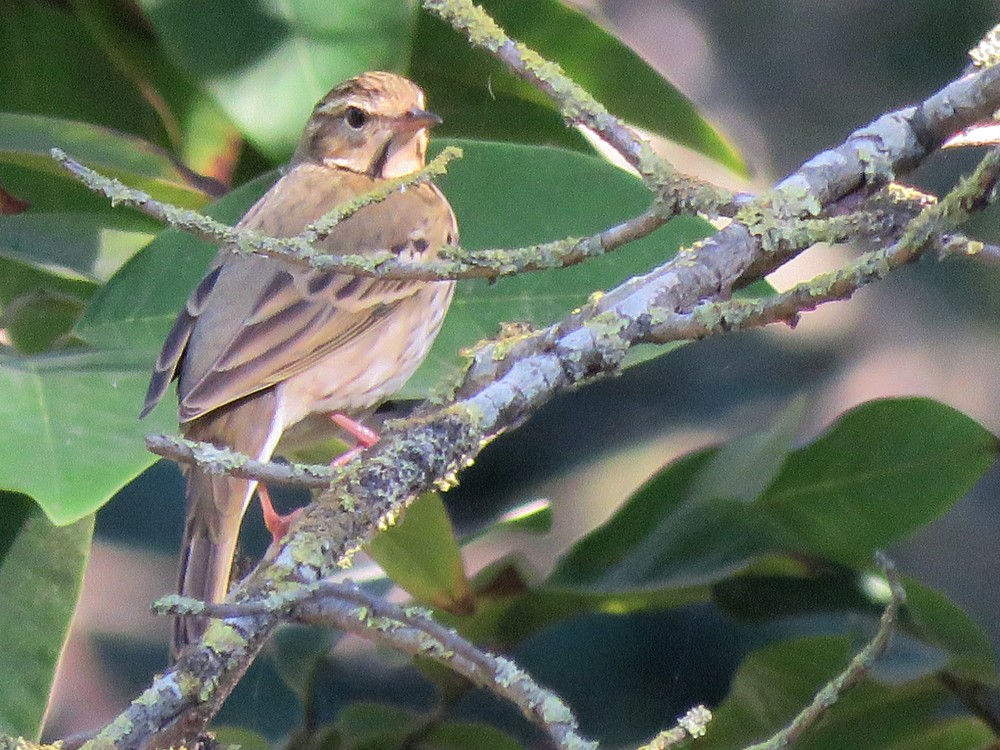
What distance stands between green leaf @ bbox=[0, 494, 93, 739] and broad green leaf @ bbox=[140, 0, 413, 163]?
70 cm

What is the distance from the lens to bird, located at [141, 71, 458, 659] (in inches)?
90.6

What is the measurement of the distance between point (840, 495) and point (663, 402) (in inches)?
32.5

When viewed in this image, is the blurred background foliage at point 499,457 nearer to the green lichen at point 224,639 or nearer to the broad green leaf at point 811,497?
the broad green leaf at point 811,497

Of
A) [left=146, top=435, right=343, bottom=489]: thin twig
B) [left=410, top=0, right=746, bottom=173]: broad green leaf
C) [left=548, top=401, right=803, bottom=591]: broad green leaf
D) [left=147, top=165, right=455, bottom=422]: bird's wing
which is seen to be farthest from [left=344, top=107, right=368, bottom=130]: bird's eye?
[left=146, top=435, right=343, bottom=489]: thin twig

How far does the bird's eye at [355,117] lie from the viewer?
3.08 m

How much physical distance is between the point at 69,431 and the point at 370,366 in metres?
0.87

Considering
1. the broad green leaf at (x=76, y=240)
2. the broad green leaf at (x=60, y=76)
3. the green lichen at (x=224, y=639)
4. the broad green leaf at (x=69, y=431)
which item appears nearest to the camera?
the green lichen at (x=224, y=639)

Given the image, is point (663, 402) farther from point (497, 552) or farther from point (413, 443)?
point (413, 443)

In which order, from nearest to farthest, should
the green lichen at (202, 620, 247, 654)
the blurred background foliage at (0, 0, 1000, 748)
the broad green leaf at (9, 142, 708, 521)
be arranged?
the green lichen at (202, 620, 247, 654)
the broad green leaf at (9, 142, 708, 521)
the blurred background foliage at (0, 0, 1000, 748)

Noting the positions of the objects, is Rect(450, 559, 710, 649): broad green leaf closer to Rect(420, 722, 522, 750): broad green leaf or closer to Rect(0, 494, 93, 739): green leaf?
Rect(420, 722, 522, 750): broad green leaf

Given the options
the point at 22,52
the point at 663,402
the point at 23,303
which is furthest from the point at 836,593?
the point at 22,52

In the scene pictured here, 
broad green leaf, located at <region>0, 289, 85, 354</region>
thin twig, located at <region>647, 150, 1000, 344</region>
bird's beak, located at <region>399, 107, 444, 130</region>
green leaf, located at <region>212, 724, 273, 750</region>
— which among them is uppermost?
bird's beak, located at <region>399, 107, 444, 130</region>

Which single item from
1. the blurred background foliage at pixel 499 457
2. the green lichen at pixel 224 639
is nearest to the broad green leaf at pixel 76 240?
the blurred background foliage at pixel 499 457

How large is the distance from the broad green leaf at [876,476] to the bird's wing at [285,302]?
2.53 feet
